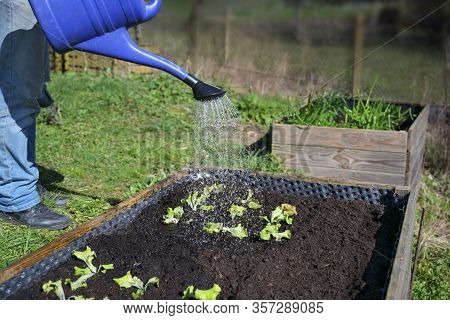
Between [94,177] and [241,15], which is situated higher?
[241,15]

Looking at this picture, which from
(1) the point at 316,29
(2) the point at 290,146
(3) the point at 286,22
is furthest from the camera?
(3) the point at 286,22

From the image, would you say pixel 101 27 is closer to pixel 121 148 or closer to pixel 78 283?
pixel 78 283

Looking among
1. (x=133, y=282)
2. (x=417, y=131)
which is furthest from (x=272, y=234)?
(x=417, y=131)

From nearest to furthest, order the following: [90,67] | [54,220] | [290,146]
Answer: [54,220] → [290,146] → [90,67]

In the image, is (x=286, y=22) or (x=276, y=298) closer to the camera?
(x=276, y=298)

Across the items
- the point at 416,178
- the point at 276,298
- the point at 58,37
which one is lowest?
the point at 416,178

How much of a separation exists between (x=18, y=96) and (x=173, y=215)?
41.1 inches

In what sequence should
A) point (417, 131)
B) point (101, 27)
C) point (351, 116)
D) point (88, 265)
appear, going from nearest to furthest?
point (88, 265)
point (101, 27)
point (417, 131)
point (351, 116)

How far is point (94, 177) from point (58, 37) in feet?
6.47

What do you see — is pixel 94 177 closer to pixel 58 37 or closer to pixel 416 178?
pixel 58 37

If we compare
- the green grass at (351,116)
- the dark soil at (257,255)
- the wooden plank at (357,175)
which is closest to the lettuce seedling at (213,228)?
the dark soil at (257,255)

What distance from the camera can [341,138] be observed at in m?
3.84

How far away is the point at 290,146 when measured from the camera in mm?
3982
